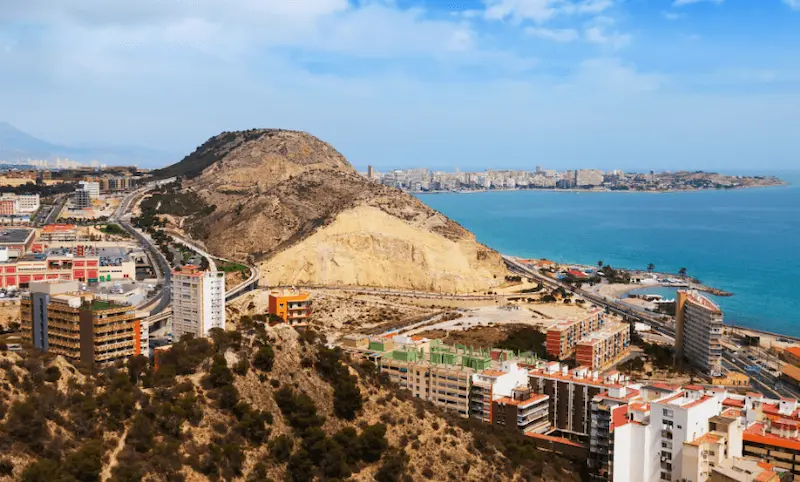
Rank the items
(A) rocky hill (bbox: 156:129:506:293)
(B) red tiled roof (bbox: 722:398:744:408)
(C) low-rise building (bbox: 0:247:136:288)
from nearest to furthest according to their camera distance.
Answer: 1. (B) red tiled roof (bbox: 722:398:744:408)
2. (C) low-rise building (bbox: 0:247:136:288)
3. (A) rocky hill (bbox: 156:129:506:293)

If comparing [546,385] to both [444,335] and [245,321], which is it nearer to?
[245,321]

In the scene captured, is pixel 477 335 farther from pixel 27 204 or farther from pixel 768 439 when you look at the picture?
pixel 27 204

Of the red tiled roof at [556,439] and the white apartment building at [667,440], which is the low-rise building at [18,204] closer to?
the red tiled roof at [556,439]

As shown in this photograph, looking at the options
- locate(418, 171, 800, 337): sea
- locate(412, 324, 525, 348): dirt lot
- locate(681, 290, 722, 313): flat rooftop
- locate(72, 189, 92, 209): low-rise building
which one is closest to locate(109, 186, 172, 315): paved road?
locate(72, 189, 92, 209): low-rise building

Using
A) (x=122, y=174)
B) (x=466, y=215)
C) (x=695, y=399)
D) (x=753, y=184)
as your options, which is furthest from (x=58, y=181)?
(x=753, y=184)

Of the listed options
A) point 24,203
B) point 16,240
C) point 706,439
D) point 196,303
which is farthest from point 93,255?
point 706,439

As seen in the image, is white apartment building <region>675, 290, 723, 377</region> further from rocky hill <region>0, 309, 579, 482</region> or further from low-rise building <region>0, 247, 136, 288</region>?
low-rise building <region>0, 247, 136, 288</region>

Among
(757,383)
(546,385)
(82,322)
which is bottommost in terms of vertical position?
(757,383)
